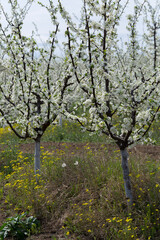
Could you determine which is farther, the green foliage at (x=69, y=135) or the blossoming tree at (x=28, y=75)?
the green foliage at (x=69, y=135)

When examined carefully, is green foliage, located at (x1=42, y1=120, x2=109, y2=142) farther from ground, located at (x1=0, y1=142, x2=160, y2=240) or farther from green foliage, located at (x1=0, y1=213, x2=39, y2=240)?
green foliage, located at (x1=0, y1=213, x2=39, y2=240)

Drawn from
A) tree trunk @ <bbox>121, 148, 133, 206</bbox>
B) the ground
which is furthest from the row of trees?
the ground

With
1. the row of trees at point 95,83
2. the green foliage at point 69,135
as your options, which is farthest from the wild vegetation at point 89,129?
the green foliage at point 69,135

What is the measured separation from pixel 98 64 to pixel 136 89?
90 cm

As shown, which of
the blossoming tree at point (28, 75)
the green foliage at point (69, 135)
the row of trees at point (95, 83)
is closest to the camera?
the row of trees at point (95, 83)

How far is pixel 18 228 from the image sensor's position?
13.5ft

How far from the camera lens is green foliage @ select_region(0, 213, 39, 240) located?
13.1 feet

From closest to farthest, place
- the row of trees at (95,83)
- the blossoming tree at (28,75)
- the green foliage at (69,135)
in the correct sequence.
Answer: the row of trees at (95,83), the blossoming tree at (28,75), the green foliage at (69,135)

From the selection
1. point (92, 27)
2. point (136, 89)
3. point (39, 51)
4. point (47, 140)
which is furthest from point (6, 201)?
point (47, 140)

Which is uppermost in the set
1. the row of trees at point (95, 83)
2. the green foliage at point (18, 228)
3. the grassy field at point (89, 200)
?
the row of trees at point (95, 83)

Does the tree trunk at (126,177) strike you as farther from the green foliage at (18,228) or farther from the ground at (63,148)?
the green foliage at (18,228)

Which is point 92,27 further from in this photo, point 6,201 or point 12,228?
point 6,201

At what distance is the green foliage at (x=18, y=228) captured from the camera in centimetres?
399

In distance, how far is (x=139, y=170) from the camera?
5090 mm
